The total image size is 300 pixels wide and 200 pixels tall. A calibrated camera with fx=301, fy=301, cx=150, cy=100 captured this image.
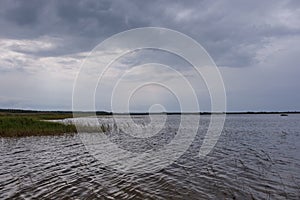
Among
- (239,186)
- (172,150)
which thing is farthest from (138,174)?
(172,150)

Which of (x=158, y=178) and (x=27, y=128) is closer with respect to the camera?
(x=158, y=178)

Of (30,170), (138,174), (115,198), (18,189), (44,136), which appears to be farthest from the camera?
(44,136)

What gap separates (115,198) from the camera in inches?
395

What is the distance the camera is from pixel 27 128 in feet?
101

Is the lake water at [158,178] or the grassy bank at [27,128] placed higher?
the grassy bank at [27,128]

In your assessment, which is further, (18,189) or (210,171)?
(210,171)

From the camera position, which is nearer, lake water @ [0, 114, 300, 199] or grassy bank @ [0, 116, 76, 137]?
lake water @ [0, 114, 300, 199]

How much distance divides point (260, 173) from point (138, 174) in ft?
18.3

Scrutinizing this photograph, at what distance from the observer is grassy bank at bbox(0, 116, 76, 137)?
2888 cm

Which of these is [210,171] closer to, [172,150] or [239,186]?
[239,186]

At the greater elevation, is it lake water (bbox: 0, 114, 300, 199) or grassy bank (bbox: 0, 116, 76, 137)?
grassy bank (bbox: 0, 116, 76, 137)

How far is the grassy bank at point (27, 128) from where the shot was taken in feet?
94.7

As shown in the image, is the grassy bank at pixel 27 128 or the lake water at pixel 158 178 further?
the grassy bank at pixel 27 128

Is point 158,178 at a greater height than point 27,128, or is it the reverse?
point 27,128
